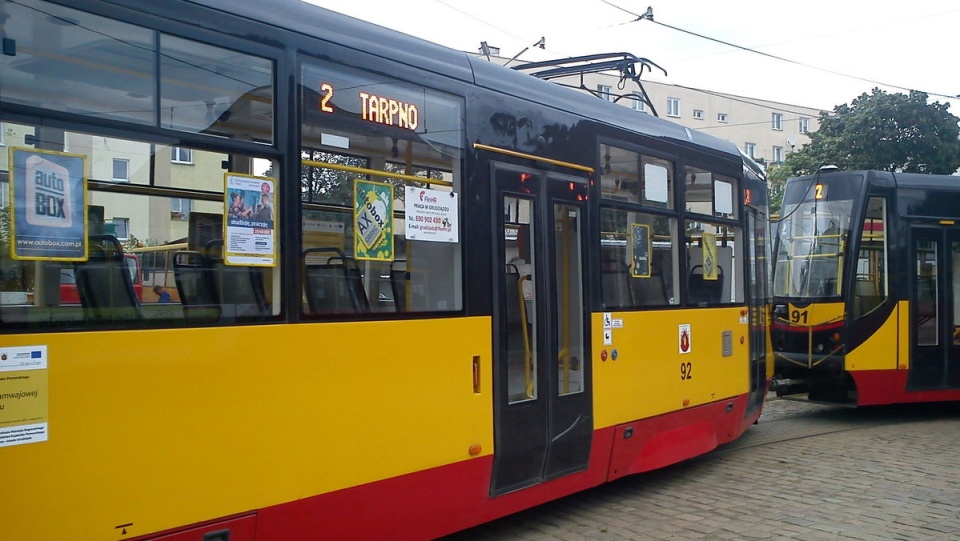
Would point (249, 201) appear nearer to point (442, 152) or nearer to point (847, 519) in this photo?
point (442, 152)

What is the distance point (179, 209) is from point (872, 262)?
993cm

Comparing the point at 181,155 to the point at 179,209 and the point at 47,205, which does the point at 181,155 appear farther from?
the point at 47,205

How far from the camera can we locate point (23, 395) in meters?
3.07

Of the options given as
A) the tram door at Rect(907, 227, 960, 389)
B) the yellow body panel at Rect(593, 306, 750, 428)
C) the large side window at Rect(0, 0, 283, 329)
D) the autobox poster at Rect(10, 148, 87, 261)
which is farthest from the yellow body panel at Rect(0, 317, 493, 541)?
the tram door at Rect(907, 227, 960, 389)

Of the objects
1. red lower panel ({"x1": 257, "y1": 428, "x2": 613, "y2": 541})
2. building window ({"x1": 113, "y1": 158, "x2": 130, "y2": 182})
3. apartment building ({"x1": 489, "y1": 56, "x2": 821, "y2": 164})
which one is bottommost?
red lower panel ({"x1": 257, "y1": 428, "x2": 613, "y2": 541})

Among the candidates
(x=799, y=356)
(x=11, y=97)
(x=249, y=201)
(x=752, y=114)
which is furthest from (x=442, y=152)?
(x=752, y=114)

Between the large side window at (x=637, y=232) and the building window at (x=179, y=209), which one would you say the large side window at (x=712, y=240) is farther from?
the building window at (x=179, y=209)

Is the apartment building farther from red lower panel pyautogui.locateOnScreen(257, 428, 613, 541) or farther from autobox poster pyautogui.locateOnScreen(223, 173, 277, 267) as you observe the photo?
autobox poster pyautogui.locateOnScreen(223, 173, 277, 267)

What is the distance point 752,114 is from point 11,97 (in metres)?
50.1

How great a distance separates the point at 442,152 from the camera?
16.5ft

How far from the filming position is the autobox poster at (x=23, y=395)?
303 cm

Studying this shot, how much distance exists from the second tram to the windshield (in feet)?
0.05

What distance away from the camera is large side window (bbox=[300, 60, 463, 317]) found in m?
4.25

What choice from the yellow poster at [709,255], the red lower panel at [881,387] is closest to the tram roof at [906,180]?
the red lower panel at [881,387]
